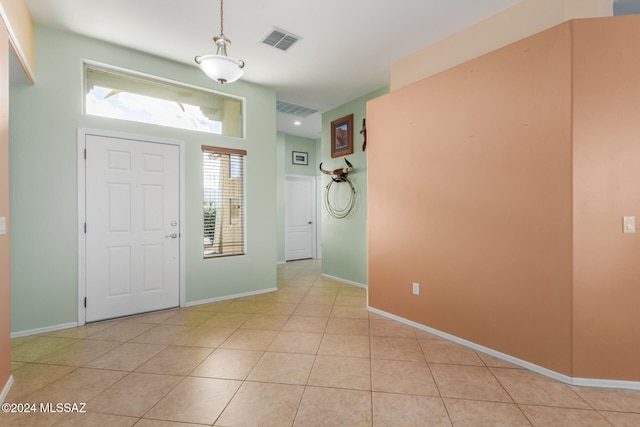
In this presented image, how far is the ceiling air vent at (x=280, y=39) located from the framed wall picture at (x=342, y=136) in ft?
6.28

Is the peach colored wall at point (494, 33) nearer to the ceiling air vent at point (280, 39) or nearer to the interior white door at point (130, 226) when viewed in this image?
the ceiling air vent at point (280, 39)

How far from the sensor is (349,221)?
5059mm

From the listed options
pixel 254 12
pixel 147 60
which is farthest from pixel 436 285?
pixel 147 60

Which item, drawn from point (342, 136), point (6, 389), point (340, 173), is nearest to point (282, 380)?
point (6, 389)

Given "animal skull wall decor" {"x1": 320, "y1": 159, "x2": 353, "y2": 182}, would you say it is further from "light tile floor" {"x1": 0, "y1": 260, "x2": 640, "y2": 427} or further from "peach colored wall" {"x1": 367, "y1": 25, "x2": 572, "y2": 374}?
"light tile floor" {"x1": 0, "y1": 260, "x2": 640, "y2": 427}

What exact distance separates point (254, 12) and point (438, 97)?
197cm

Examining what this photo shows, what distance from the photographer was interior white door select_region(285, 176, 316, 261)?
286 inches

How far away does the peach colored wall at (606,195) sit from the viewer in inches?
78.7

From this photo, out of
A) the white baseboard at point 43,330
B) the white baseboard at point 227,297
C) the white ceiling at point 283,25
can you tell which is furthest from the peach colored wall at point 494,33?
the white baseboard at point 43,330

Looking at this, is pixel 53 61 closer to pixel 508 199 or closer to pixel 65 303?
pixel 65 303

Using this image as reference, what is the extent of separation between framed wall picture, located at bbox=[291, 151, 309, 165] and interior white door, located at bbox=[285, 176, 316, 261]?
1.25ft

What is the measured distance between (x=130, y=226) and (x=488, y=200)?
12.5ft

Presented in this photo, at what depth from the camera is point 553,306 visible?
2.15 meters

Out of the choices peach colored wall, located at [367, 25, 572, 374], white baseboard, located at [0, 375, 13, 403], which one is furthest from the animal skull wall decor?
white baseboard, located at [0, 375, 13, 403]
